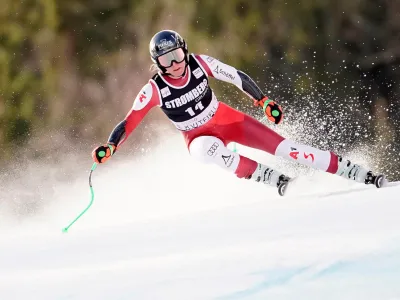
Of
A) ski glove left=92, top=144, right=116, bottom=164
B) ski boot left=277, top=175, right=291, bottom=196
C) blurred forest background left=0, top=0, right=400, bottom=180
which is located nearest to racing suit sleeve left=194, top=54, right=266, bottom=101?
ski boot left=277, top=175, right=291, bottom=196

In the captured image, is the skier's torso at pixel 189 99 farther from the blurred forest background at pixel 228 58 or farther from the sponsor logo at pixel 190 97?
the blurred forest background at pixel 228 58

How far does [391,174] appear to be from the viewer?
7938 mm

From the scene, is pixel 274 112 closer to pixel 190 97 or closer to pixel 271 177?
pixel 271 177

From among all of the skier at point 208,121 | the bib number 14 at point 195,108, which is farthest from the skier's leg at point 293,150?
the bib number 14 at point 195,108

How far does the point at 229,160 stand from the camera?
434cm

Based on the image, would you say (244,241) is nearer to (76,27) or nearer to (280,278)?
(280,278)

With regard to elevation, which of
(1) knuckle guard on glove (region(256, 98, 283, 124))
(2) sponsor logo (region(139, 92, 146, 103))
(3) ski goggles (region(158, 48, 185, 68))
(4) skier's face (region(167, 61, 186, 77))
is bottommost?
(1) knuckle guard on glove (region(256, 98, 283, 124))

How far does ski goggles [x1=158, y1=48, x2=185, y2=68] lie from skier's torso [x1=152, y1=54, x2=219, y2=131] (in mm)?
177

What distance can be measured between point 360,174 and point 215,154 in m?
0.91

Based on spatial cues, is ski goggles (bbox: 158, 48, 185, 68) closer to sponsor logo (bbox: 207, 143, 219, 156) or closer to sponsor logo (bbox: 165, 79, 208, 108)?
sponsor logo (bbox: 165, 79, 208, 108)

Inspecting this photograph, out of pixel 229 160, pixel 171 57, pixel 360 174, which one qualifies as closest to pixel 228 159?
pixel 229 160

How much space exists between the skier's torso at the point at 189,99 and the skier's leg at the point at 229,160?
0.16 metres

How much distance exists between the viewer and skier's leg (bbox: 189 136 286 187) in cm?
434

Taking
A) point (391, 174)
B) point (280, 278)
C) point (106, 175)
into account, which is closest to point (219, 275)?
point (280, 278)
